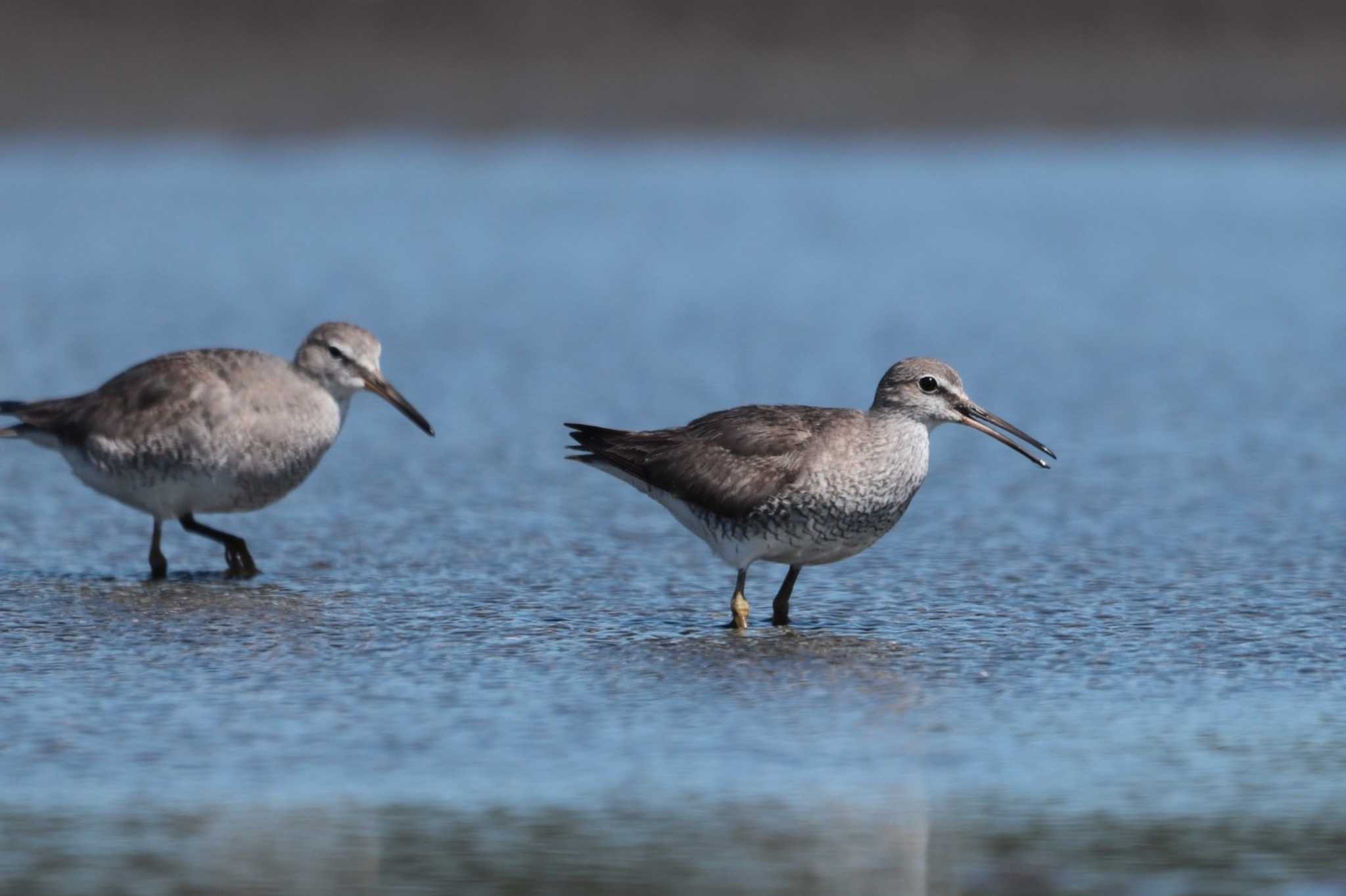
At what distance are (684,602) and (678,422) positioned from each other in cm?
416

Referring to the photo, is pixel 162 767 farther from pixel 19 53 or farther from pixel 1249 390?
pixel 19 53

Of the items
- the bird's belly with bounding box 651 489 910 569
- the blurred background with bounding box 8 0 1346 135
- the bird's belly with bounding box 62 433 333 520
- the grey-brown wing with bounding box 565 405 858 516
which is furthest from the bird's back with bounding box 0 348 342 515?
the blurred background with bounding box 8 0 1346 135

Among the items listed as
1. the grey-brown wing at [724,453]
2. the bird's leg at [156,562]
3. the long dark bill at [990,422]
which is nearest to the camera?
the grey-brown wing at [724,453]

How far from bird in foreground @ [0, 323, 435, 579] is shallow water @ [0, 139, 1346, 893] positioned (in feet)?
1.32

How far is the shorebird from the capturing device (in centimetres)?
899

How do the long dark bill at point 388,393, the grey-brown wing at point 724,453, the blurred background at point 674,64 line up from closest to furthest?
1. the grey-brown wing at point 724,453
2. the long dark bill at point 388,393
3. the blurred background at point 674,64

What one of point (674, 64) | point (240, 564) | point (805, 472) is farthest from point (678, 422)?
point (674, 64)

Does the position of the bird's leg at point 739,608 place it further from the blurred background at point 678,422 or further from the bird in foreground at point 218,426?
the bird in foreground at point 218,426

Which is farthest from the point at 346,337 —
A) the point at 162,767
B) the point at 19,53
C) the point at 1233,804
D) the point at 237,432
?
the point at 19,53

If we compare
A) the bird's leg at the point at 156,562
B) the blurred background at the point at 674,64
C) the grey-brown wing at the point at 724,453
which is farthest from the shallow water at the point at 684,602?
the blurred background at the point at 674,64

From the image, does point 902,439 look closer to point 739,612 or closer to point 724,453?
point 724,453

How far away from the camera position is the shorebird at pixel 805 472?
8.99 metres

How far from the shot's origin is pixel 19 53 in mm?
27109

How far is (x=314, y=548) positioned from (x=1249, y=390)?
6.79 m
